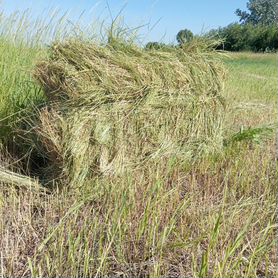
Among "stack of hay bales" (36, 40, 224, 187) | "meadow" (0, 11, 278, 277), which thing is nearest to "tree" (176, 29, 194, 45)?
"stack of hay bales" (36, 40, 224, 187)

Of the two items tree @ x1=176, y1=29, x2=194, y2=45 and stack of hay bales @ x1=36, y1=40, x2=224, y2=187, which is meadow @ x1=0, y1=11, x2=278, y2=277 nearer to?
stack of hay bales @ x1=36, y1=40, x2=224, y2=187

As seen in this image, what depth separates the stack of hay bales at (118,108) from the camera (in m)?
2.15

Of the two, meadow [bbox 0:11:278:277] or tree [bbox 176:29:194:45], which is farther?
tree [bbox 176:29:194:45]

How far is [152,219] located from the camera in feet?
5.70

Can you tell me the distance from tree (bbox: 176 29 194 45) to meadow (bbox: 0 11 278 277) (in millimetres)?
318

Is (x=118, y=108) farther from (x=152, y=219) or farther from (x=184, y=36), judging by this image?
(x=184, y=36)

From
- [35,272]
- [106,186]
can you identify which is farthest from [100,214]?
[35,272]

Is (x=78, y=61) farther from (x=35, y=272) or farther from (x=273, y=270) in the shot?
(x=273, y=270)

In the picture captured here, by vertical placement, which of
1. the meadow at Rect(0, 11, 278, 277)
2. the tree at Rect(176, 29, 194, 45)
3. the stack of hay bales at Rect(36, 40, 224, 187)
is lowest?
the meadow at Rect(0, 11, 278, 277)

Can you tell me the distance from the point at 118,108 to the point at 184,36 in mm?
1006

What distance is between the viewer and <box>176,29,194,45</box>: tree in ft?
9.09

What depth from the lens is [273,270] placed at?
1.54 m

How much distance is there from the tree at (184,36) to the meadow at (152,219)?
1.04ft

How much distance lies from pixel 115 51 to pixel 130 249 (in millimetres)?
1326
